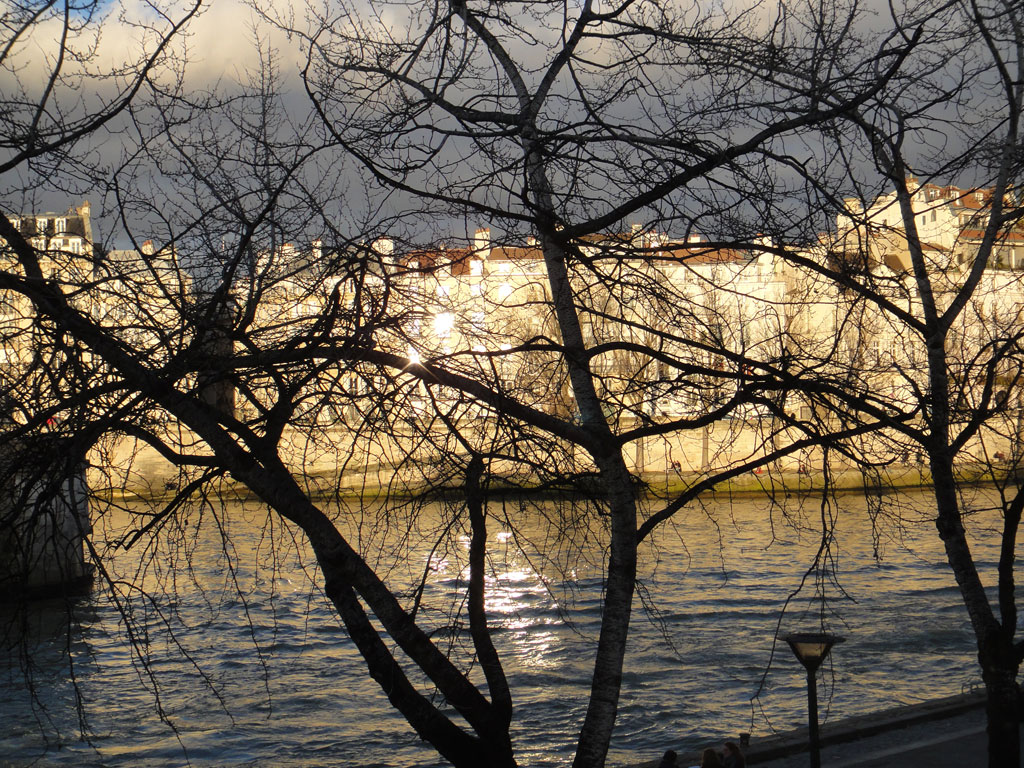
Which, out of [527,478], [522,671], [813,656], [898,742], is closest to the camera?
[527,478]

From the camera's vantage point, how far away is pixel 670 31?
5023 millimetres

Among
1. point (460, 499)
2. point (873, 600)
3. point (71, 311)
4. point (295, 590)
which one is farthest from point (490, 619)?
point (71, 311)

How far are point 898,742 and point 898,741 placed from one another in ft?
0.11

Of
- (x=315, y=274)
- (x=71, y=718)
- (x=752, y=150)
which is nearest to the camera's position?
(x=752, y=150)

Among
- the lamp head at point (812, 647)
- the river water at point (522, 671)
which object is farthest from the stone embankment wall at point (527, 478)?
the river water at point (522, 671)

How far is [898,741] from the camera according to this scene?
A: 896 cm

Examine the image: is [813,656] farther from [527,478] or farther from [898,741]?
[527,478]

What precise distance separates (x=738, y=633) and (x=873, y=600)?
12.8 ft

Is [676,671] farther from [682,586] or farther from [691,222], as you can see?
[691,222]

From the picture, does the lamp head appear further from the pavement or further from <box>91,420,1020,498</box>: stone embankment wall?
the pavement

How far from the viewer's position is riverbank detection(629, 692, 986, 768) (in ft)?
27.2

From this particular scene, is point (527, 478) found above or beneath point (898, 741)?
above

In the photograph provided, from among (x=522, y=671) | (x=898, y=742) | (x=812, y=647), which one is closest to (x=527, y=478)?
(x=812, y=647)

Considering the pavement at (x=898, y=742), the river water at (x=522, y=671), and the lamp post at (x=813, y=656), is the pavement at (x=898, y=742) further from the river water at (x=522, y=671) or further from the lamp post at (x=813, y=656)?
the river water at (x=522, y=671)
